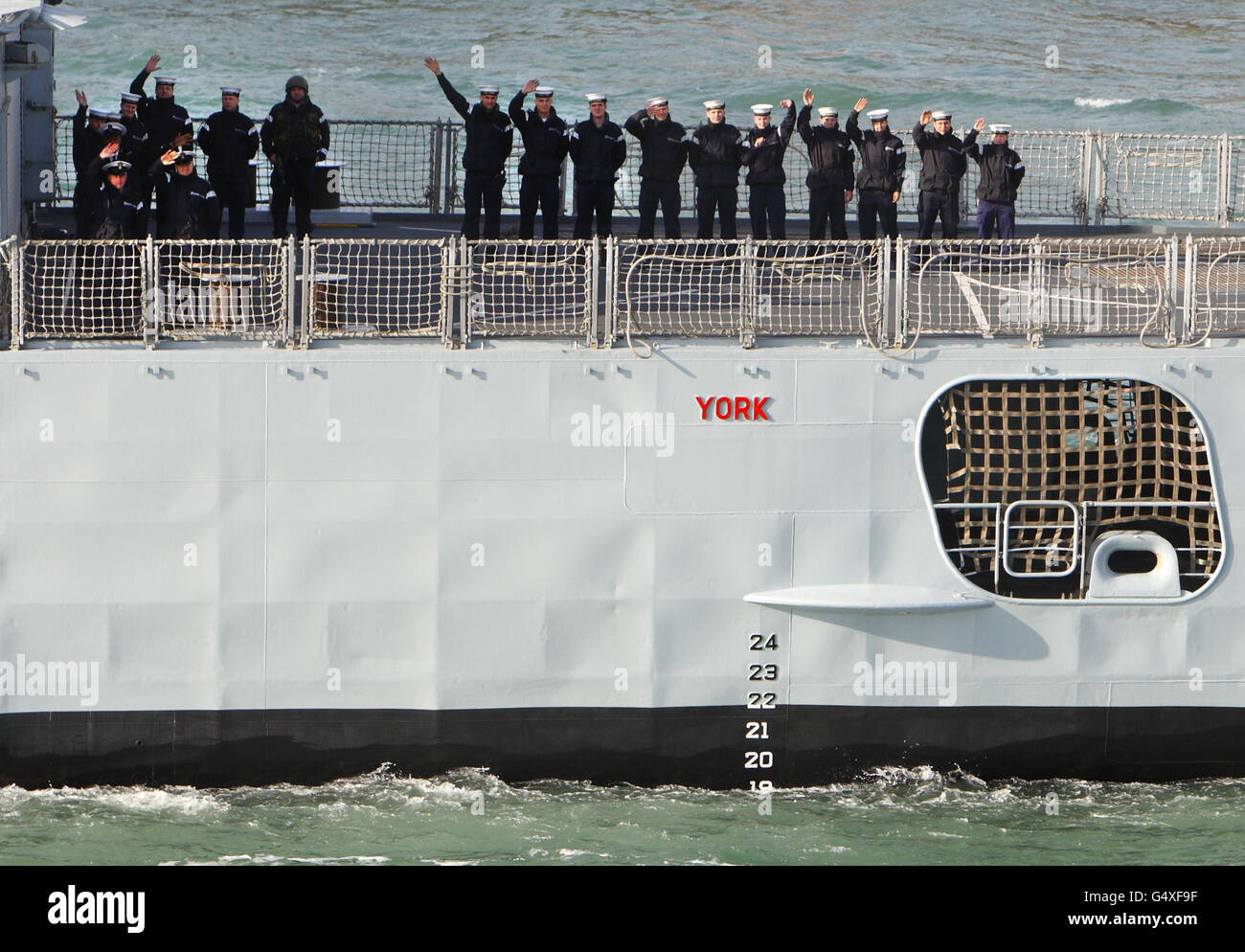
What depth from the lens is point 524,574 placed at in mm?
13234

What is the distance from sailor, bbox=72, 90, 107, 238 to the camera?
1583cm

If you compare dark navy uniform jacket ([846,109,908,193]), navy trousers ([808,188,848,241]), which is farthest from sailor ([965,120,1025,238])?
navy trousers ([808,188,848,241])

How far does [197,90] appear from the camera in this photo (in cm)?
4566

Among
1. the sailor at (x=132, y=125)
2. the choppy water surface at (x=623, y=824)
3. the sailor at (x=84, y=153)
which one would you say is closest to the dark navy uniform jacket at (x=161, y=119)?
the sailor at (x=132, y=125)

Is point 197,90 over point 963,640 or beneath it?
over

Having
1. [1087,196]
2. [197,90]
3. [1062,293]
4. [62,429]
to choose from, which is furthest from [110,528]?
[197,90]

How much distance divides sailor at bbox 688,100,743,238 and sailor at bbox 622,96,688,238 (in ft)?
0.64

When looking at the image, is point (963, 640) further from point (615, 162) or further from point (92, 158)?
point (92, 158)

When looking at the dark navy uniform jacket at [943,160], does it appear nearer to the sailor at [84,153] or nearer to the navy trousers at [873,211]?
the navy trousers at [873,211]

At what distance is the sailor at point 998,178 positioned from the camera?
1789 centimetres

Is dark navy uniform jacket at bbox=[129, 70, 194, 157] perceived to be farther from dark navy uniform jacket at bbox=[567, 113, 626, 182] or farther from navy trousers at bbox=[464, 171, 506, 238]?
dark navy uniform jacket at bbox=[567, 113, 626, 182]

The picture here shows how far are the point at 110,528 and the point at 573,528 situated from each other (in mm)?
3889

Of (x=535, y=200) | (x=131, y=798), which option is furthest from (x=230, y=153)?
(x=131, y=798)

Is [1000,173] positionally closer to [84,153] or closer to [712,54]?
[84,153]
